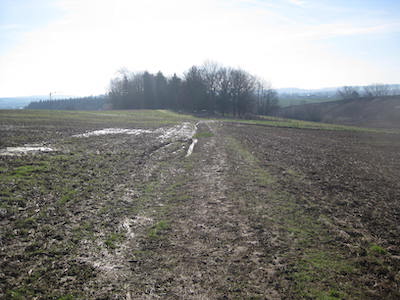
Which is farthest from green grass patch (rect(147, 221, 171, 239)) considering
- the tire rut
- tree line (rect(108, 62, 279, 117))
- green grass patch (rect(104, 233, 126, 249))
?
tree line (rect(108, 62, 279, 117))

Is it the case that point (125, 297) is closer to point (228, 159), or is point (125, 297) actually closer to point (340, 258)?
point (340, 258)

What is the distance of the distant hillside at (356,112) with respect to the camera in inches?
2902

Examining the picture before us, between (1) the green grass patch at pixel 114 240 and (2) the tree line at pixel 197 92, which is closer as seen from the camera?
(1) the green grass patch at pixel 114 240

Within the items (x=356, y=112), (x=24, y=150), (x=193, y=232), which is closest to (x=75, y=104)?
(x=356, y=112)

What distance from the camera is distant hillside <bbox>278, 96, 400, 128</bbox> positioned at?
7371 cm

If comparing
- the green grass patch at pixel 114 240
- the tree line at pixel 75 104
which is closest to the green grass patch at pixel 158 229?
the green grass patch at pixel 114 240

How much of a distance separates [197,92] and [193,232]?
3079 inches

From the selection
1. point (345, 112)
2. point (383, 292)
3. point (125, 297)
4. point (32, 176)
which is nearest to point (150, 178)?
point (32, 176)

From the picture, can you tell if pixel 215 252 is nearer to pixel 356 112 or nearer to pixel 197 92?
pixel 197 92

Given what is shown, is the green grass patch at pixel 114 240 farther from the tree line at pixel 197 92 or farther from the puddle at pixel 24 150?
the tree line at pixel 197 92

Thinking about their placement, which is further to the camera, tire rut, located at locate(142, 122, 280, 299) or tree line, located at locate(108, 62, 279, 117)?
tree line, located at locate(108, 62, 279, 117)

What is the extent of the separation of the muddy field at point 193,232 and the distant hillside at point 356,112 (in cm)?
6779

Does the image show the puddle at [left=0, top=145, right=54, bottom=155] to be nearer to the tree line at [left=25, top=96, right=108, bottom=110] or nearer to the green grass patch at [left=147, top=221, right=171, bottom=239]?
the green grass patch at [left=147, top=221, right=171, bottom=239]

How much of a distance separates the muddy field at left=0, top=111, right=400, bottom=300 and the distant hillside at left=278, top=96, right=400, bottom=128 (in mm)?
67793
